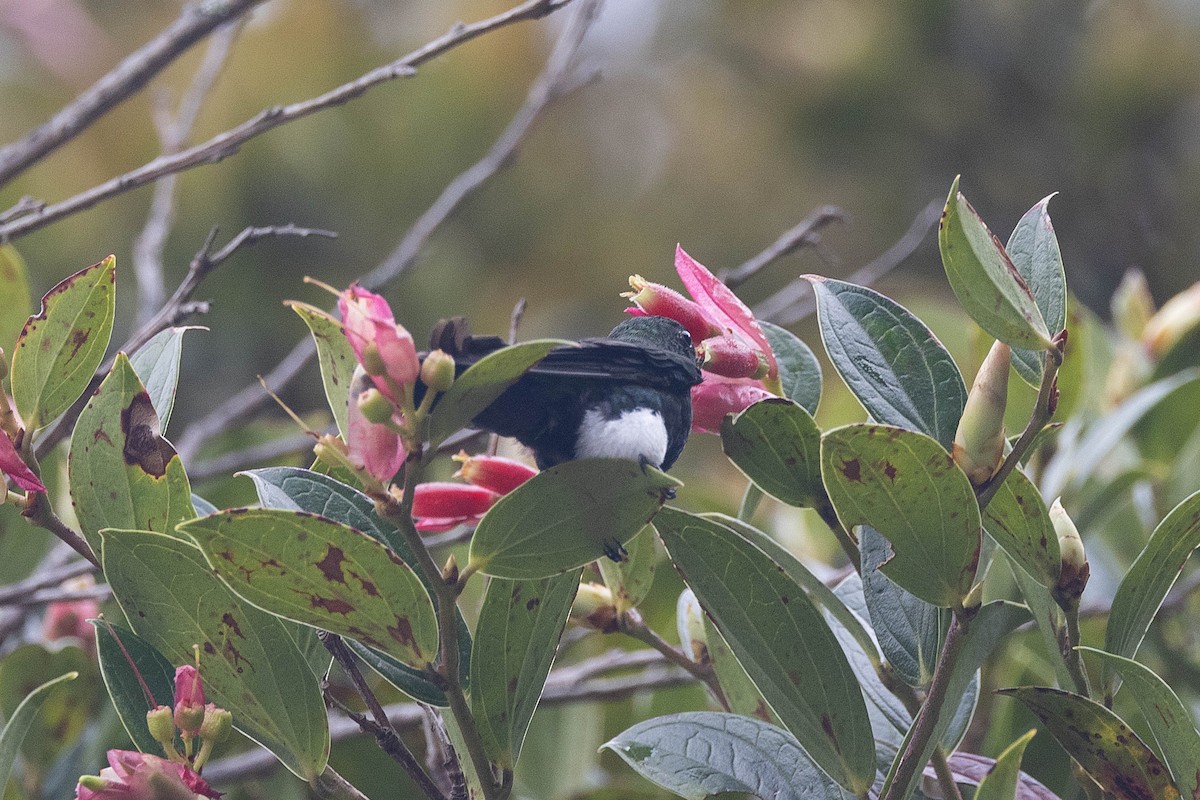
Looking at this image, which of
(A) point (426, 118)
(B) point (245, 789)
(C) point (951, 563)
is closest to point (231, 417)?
(B) point (245, 789)

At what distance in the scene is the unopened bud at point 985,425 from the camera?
2.11 ft

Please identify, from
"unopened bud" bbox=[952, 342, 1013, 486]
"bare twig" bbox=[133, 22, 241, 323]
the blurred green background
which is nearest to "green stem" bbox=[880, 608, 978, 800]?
"unopened bud" bbox=[952, 342, 1013, 486]

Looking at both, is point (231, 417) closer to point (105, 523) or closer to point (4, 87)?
point (105, 523)

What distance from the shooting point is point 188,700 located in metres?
0.59

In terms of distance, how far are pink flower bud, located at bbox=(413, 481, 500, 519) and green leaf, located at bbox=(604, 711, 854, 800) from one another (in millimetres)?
167

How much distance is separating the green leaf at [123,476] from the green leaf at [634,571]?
29 centimetres

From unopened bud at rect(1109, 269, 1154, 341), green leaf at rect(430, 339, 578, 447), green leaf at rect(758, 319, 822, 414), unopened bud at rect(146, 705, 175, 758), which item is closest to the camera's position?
green leaf at rect(430, 339, 578, 447)

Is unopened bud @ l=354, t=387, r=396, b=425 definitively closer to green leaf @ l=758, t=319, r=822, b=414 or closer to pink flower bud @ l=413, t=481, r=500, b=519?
pink flower bud @ l=413, t=481, r=500, b=519

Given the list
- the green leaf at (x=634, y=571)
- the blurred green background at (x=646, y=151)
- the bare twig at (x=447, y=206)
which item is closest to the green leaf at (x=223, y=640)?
the green leaf at (x=634, y=571)

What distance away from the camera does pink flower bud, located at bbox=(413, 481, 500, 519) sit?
0.68 metres

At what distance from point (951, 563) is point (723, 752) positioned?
0.64ft

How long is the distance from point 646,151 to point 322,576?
643cm

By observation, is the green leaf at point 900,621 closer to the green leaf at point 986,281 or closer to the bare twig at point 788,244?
the green leaf at point 986,281

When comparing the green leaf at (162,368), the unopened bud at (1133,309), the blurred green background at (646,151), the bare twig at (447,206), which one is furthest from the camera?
the blurred green background at (646,151)
